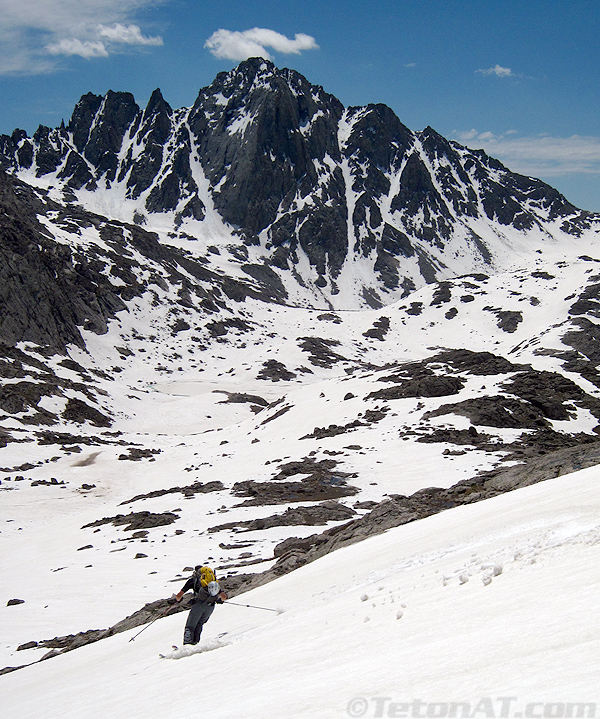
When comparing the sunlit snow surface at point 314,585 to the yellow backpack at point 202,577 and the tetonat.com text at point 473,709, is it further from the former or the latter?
the yellow backpack at point 202,577

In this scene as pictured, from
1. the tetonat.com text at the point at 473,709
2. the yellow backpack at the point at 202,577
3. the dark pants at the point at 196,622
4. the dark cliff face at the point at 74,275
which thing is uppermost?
the dark cliff face at the point at 74,275

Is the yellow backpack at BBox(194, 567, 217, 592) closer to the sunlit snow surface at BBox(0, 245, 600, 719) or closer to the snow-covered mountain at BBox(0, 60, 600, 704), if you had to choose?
the sunlit snow surface at BBox(0, 245, 600, 719)

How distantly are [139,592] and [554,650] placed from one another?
15654mm

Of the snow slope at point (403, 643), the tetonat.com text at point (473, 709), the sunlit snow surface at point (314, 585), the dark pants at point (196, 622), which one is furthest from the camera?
the dark pants at point (196, 622)

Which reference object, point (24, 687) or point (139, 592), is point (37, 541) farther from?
point (24, 687)

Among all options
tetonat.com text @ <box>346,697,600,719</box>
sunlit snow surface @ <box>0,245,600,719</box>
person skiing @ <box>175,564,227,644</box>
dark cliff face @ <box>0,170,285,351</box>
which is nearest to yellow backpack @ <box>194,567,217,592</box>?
person skiing @ <box>175,564,227,644</box>

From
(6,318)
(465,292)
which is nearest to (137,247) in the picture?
(6,318)

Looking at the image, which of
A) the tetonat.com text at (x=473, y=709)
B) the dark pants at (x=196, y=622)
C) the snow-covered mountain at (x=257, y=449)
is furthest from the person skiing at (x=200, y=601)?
the tetonat.com text at (x=473, y=709)

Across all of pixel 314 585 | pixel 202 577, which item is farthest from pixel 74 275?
pixel 202 577

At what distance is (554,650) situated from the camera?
4184 mm

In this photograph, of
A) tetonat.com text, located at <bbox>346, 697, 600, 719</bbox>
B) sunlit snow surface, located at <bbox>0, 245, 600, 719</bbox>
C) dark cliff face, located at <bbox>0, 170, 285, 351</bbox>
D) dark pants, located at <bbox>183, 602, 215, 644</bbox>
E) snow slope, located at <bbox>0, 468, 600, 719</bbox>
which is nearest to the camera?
tetonat.com text, located at <bbox>346, 697, 600, 719</bbox>

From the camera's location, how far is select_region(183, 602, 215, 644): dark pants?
9250mm

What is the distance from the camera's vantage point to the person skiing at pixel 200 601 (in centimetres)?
932

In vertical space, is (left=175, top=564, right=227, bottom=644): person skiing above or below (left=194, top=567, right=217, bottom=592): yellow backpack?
below
